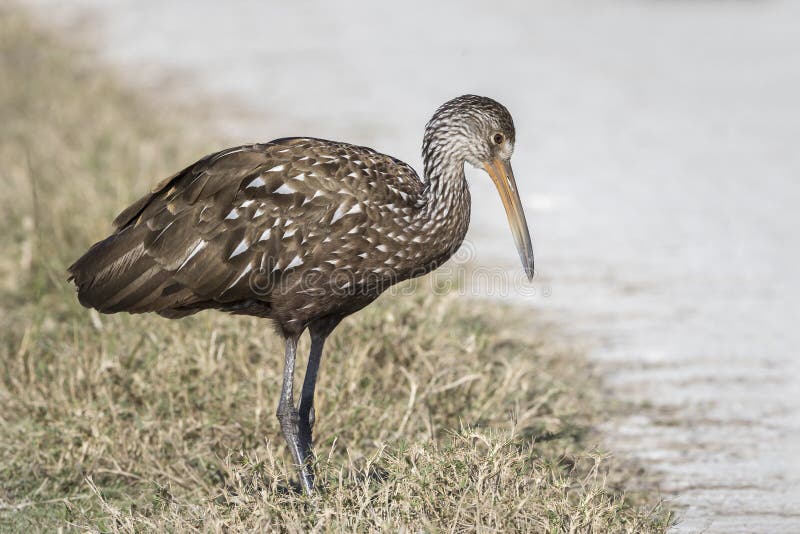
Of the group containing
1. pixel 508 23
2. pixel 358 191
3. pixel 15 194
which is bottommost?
pixel 508 23

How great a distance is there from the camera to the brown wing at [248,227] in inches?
202

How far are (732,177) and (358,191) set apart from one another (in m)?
6.19

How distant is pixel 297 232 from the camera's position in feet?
16.9

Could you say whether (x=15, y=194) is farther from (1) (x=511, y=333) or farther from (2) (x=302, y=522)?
(2) (x=302, y=522)

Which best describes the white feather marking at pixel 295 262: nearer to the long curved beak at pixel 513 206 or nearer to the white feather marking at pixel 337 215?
the white feather marking at pixel 337 215

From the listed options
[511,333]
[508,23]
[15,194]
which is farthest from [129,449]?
[508,23]

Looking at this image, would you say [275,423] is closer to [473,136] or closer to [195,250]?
[195,250]

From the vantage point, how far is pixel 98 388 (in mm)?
5992

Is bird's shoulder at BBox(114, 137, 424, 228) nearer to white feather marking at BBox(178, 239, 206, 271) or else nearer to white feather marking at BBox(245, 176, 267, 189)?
white feather marking at BBox(245, 176, 267, 189)

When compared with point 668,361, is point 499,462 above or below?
above

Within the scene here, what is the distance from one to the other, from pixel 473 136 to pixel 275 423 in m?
1.57

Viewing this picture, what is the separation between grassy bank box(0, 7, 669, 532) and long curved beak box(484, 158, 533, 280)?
2.38 ft

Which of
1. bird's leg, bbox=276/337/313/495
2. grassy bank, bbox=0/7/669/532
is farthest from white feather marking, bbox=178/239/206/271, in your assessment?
grassy bank, bbox=0/7/669/532

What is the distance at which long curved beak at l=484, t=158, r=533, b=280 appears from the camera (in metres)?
5.49
